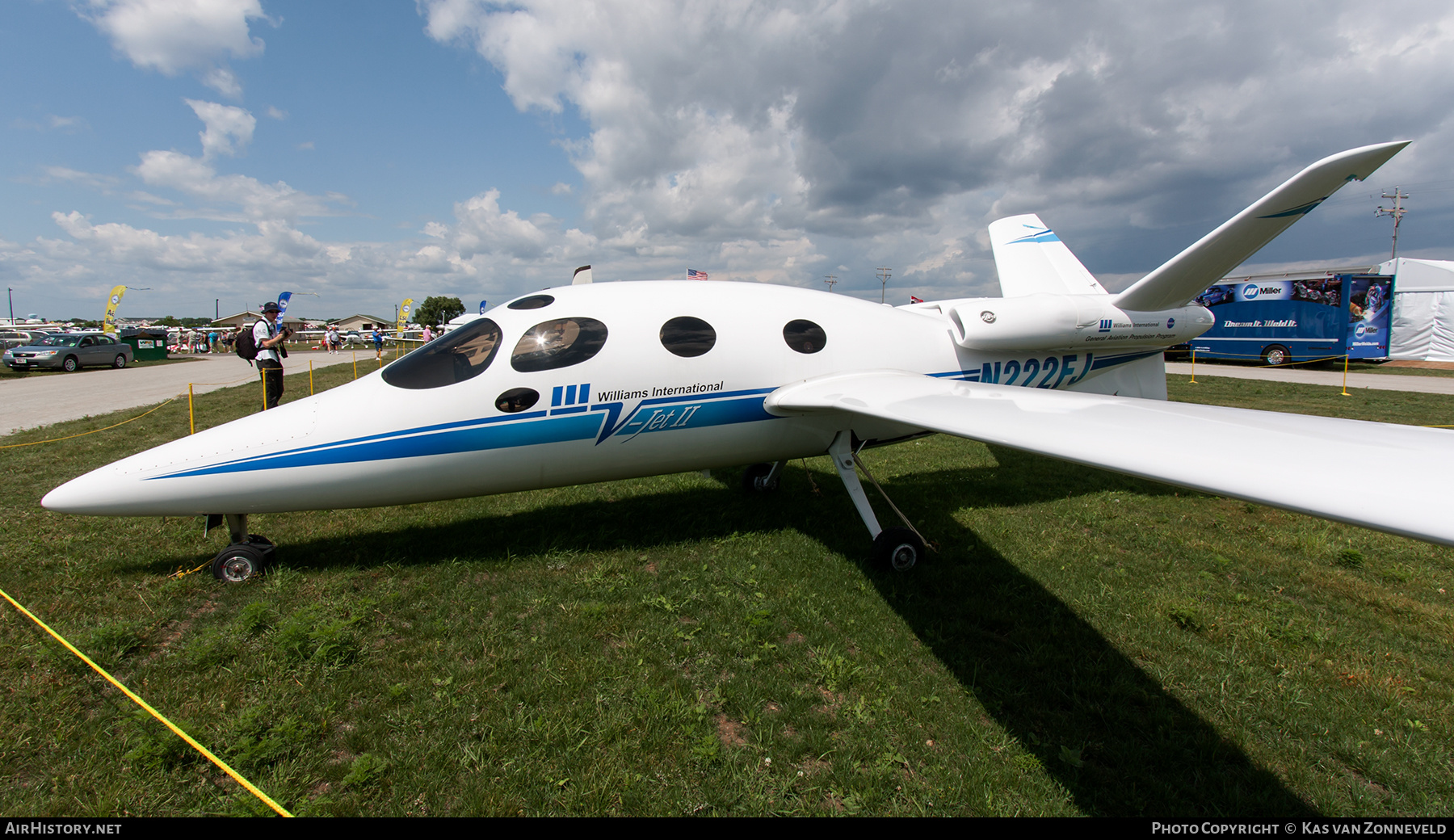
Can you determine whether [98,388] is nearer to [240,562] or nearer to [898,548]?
[240,562]

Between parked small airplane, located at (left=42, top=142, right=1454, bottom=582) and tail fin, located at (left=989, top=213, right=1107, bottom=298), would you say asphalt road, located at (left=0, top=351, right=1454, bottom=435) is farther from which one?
tail fin, located at (left=989, top=213, right=1107, bottom=298)

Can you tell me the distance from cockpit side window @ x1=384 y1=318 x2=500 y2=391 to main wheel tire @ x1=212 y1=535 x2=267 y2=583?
6.03ft

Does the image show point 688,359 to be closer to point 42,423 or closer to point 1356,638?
point 1356,638

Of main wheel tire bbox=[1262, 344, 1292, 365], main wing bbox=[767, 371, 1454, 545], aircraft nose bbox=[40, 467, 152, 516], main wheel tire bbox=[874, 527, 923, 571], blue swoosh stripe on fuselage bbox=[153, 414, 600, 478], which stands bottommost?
main wheel tire bbox=[874, 527, 923, 571]

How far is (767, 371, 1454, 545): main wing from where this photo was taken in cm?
200

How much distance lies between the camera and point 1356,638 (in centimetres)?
400

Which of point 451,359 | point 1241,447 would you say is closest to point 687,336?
point 451,359

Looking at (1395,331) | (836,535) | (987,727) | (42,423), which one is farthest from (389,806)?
(1395,331)

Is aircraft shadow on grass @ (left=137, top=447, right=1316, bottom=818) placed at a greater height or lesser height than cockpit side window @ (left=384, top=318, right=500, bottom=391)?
lesser

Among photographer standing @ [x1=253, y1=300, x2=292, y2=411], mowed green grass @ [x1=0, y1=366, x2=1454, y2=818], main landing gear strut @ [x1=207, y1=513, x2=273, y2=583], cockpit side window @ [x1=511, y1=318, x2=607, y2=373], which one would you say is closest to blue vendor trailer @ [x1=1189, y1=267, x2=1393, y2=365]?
mowed green grass @ [x1=0, y1=366, x2=1454, y2=818]

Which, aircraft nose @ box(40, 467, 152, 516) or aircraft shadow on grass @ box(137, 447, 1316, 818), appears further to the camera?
aircraft nose @ box(40, 467, 152, 516)

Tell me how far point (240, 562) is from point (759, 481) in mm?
5129

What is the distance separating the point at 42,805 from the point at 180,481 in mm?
2176

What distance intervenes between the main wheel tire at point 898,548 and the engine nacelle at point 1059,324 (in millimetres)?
2351
